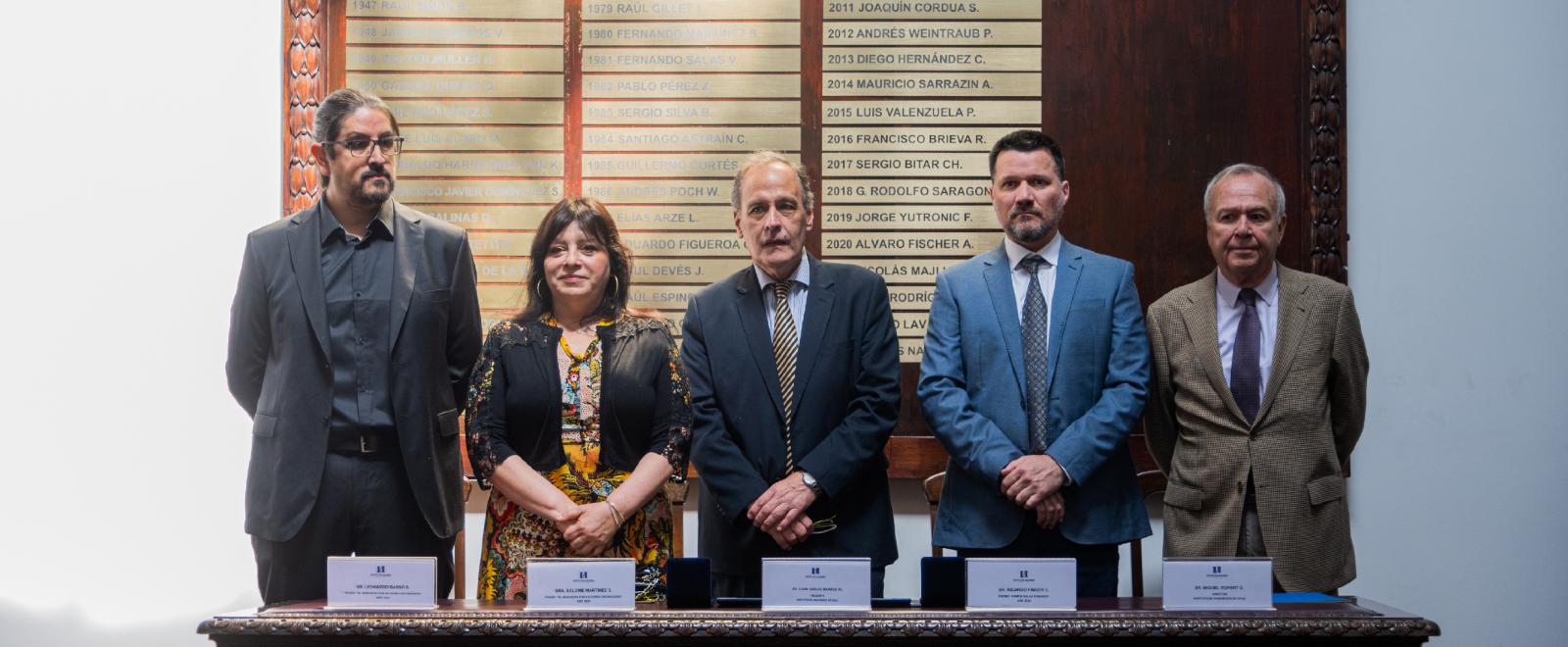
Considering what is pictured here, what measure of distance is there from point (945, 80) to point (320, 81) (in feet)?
6.05

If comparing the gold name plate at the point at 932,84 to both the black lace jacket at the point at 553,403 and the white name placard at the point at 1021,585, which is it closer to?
the black lace jacket at the point at 553,403

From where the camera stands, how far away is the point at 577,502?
89.8 inches

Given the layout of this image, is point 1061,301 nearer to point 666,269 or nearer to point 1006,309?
point 1006,309

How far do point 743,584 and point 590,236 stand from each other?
2.72ft

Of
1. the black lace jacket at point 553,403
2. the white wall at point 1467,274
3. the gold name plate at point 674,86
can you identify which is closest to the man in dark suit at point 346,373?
the black lace jacket at point 553,403

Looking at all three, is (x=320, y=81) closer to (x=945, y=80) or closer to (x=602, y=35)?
(x=602, y=35)

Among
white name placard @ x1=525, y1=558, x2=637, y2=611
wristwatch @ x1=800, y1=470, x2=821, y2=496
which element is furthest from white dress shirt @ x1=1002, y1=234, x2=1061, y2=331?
white name placard @ x1=525, y1=558, x2=637, y2=611

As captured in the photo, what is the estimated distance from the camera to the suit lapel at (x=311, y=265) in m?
2.26

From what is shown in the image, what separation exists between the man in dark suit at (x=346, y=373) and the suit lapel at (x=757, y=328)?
2.12 feet

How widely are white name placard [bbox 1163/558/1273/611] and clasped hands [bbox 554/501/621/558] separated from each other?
1.08 m

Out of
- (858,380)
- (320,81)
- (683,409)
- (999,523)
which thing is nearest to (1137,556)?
(999,523)

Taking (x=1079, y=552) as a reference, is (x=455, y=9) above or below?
above

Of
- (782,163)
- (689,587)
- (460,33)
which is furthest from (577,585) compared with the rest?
(460,33)

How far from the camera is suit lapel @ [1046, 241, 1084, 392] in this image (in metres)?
2.45
